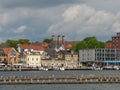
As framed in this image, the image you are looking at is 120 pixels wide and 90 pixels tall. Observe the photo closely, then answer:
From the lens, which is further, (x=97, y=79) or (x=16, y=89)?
(x=97, y=79)

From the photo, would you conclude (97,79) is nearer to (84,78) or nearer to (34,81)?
(84,78)

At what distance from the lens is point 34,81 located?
4092 inches

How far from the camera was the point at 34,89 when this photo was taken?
306 ft

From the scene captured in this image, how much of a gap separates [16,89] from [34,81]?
1172 cm

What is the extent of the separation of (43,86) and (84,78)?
1233cm

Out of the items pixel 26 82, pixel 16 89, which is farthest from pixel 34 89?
pixel 26 82

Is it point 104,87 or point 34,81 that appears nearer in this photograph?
point 104,87

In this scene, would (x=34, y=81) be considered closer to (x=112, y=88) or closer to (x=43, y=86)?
(x=43, y=86)

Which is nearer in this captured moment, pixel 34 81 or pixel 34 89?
pixel 34 89

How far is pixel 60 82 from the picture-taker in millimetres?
102875

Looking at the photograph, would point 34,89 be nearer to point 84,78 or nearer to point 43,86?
point 43,86

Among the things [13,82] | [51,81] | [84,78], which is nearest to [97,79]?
[84,78]

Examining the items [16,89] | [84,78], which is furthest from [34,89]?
[84,78]

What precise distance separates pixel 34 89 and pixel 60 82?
10702 millimetres
